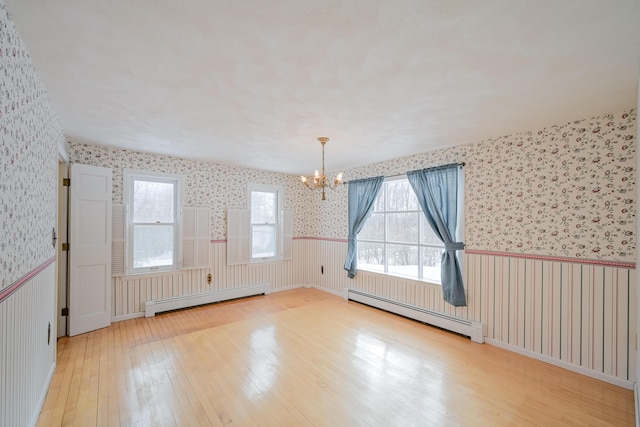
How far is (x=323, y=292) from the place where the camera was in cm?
581

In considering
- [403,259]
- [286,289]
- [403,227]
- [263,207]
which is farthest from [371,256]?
[263,207]

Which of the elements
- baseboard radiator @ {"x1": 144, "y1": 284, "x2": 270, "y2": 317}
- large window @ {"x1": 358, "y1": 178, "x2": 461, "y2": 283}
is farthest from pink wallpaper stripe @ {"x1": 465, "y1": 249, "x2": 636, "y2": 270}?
baseboard radiator @ {"x1": 144, "y1": 284, "x2": 270, "y2": 317}

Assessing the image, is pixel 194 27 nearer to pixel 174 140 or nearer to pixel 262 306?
pixel 174 140

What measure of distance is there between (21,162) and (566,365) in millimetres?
4925

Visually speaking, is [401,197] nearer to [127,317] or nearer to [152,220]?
[152,220]

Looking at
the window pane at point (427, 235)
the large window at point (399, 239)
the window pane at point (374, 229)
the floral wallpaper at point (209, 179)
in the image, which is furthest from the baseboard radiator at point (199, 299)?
the window pane at point (427, 235)

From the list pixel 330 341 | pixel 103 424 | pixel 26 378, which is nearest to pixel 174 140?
pixel 26 378

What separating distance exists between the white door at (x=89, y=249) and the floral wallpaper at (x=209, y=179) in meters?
0.29

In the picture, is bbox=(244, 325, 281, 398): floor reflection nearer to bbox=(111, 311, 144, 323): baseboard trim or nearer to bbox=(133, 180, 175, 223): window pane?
bbox=(111, 311, 144, 323): baseboard trim

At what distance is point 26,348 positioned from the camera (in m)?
1.84

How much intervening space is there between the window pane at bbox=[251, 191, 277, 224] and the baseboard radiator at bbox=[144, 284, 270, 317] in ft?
4.35

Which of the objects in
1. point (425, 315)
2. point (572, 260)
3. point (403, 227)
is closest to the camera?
point (572, 260)

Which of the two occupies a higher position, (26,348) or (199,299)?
(26,348)

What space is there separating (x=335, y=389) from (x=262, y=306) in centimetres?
262
